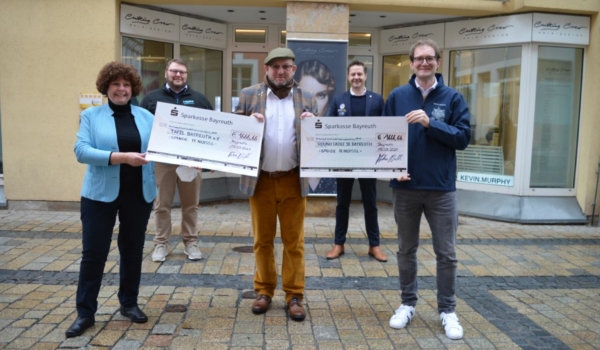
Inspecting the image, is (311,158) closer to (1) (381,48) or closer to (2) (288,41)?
(2) (288,41)

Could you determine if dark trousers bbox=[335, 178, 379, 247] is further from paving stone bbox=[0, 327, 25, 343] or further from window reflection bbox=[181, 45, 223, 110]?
window reflection bbox=[181, 45, 223, 110]

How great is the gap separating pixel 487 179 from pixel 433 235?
556 centimetres

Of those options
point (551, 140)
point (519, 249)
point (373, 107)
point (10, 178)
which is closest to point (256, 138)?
point (373, 107)

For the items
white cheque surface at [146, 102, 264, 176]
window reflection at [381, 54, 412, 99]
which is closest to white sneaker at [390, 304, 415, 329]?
white cheque surface at [146, 102, 264, 176]

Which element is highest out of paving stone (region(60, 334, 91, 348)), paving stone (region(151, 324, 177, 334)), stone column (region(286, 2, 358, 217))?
stone column (region(286, 2, 358, 217))

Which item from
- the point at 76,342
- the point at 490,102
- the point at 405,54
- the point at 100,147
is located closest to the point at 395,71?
the point at 405,54

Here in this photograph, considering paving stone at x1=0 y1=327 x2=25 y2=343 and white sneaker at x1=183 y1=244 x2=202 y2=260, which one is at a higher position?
white sneaker at x1=183 y1=244 x2=202 y2=260

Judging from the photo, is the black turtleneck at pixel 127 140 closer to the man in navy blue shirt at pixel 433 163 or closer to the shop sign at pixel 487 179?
the man in navy blue shirt at pixel 433 163

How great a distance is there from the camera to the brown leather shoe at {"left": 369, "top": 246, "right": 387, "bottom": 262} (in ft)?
20.4

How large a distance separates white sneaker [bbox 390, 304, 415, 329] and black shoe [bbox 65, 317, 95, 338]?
2.29 m

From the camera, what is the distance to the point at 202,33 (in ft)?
32.4

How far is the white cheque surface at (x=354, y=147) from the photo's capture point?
4.27 metres

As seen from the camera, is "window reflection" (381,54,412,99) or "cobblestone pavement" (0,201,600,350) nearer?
"cobblestone pavement" (0,201,600,350)

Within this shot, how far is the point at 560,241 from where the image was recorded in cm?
766
